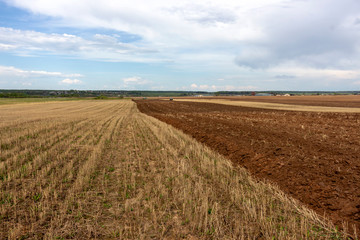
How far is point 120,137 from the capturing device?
16656 millimetres

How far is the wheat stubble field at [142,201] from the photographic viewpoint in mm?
5059

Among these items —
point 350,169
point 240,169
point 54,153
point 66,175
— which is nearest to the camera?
point 350,169

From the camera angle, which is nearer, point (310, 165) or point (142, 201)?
point (142, 201)

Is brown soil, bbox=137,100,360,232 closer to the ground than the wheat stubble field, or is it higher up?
higher up

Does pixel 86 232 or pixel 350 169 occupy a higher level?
pixel 350 169

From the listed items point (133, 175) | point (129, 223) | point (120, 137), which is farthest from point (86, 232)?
point (120, 137)

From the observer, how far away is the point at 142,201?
21.4 ft

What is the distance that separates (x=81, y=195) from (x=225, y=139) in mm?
9076

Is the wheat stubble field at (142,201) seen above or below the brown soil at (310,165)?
below

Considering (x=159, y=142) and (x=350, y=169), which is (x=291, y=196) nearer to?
(x=350, y=169)

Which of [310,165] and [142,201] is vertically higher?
[310,165]

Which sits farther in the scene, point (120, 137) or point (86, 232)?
point (120, 137)

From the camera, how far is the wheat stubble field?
5.06 meters

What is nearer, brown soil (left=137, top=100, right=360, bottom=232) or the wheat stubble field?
the wheat stubble field
